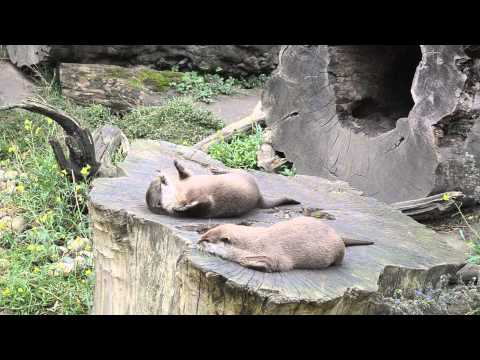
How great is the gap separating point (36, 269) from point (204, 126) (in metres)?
3.94

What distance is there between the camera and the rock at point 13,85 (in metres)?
9.23

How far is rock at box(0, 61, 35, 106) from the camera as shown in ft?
30.3

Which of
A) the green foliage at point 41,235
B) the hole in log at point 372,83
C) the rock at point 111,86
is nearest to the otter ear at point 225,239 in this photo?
the green foliage at point 41,235

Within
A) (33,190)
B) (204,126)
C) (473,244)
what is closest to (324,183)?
(473,244)

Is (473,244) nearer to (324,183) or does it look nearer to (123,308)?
(324,183)

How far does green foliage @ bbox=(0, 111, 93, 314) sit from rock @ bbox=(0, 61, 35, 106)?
1725mm

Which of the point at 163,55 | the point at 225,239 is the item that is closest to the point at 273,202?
the point at 225,239

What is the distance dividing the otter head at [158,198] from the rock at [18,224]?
2.21 m

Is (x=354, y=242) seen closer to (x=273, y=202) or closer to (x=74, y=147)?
(x=273, y=202)

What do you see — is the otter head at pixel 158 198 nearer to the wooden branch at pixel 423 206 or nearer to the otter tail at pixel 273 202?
the otter tail at pixel 273 202

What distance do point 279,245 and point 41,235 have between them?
2.65 meters

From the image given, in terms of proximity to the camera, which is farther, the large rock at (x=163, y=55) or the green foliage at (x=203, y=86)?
the large rock at (x=163, y=55)

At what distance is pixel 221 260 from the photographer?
347cm

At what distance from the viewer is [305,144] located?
692 cm
